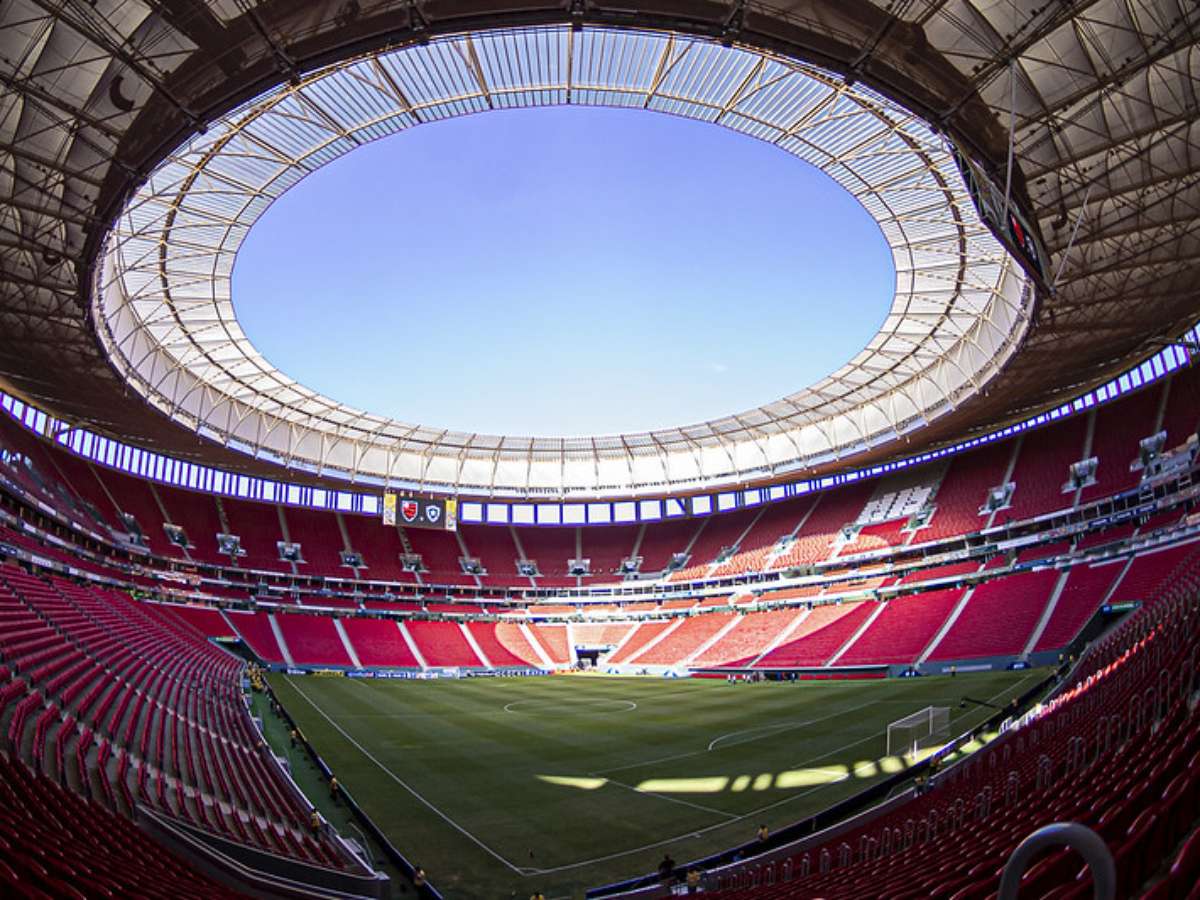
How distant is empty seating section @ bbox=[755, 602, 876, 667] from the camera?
5200cm

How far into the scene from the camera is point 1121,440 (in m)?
50.4

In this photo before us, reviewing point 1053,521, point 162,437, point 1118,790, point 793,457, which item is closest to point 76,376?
point 162,437

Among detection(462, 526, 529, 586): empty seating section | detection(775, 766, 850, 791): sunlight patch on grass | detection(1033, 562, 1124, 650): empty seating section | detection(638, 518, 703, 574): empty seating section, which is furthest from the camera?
detection(638, 518, 703, 574): empty seating section

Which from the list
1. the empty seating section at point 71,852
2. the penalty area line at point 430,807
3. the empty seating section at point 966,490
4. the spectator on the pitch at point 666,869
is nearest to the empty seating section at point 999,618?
the empty seating section at point 966,490

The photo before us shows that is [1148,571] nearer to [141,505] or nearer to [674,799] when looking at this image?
[674,799]

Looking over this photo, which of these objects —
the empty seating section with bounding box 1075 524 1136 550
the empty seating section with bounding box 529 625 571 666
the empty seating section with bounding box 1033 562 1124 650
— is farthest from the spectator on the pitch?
the empty seating section with bounding box 529 625 571 666

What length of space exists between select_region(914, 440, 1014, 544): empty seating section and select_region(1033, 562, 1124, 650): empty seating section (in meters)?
10.4

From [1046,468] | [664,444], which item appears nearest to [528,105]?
[664,444]

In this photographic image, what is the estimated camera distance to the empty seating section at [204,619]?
54.7m

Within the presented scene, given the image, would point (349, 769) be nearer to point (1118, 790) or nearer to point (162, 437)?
point (1118, 790)

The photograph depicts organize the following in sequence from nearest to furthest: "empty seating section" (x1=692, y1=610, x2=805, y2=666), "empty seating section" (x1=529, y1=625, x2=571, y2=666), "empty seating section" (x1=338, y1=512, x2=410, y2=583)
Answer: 1. "empty seating section" (x1=692, y1=610, x2=805, y2=666)
2. "empty seating section" (x1=529, y1=625, x2=571, y2=666)
3. "empty seating section" (x1=338, y1=512, x2=410, y2=583)

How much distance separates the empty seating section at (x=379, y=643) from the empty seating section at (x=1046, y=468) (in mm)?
47611

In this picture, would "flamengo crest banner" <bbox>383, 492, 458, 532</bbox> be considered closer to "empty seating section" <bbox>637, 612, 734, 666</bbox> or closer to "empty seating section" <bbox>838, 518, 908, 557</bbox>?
"empty seating section" <bbox>637, 612, 734, 666</bbox>

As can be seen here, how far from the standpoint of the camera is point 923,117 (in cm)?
2261
